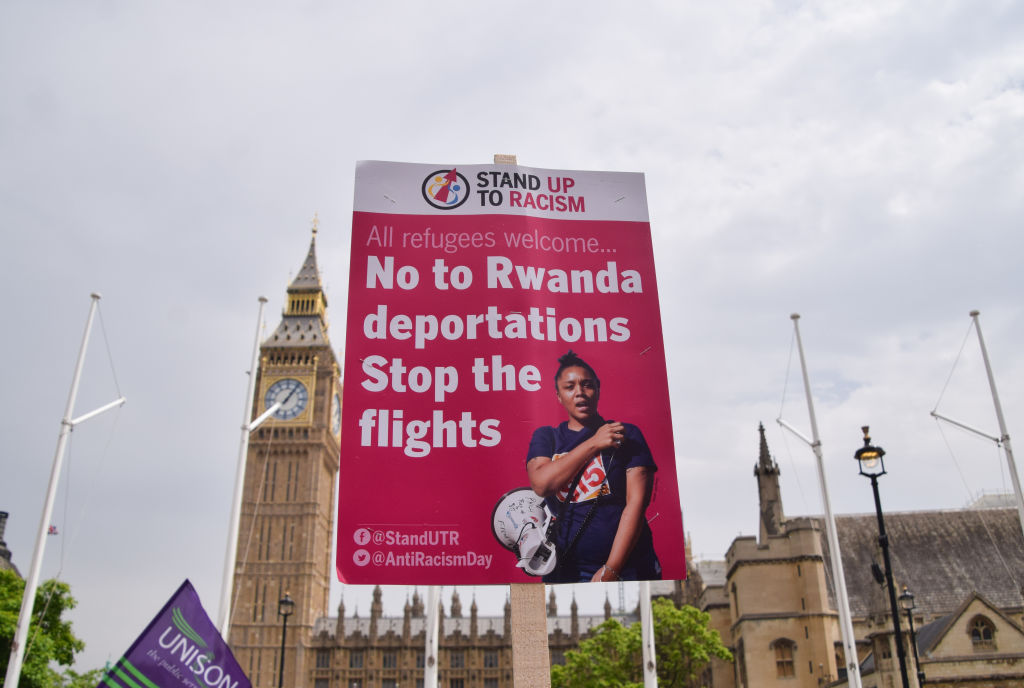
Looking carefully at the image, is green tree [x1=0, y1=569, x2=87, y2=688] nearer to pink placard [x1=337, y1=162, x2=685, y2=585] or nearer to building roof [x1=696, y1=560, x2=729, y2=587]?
pink placard [x1=337, y1=162, x2=685, y2=585]

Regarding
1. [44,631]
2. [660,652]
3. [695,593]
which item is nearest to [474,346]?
[44,631]

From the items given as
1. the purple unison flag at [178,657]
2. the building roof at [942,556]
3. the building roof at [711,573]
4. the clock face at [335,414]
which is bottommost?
the purple unison flag at [178,657]

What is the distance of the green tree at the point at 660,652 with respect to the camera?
43.5 metres

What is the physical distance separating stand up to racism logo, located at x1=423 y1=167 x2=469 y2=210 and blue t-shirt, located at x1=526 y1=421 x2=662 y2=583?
104 inches

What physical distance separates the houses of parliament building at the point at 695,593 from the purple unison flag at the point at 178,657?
771 inches

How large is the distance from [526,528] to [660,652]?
40082 mm

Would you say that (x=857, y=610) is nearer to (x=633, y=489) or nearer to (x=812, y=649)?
(x=812, y=649)

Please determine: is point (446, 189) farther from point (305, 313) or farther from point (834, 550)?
point (305, 313)

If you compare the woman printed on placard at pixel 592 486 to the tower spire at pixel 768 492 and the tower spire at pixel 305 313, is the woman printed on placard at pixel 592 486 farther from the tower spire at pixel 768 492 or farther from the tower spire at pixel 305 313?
the tower spire at pixel 305 313

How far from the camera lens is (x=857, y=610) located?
164 ft

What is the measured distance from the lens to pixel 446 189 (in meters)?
9.16

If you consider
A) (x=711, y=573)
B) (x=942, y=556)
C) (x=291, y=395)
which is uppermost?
(x=291, y=395)

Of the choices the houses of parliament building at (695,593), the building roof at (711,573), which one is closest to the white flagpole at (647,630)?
the houses of parliament building at (695,593)

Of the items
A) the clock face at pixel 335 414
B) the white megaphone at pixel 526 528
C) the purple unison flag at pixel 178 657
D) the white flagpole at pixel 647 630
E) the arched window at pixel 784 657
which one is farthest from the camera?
the clock face at pixel 335 414
